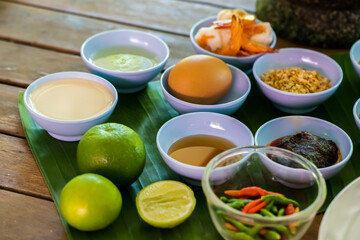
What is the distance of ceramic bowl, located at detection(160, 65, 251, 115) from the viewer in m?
1.19

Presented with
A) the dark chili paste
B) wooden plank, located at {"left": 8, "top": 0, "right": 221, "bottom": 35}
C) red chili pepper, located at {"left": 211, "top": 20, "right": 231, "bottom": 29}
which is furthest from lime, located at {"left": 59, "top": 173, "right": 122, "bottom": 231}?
wooden plank, located at {"left": 8, "top": 0, "right": 221, "bottom": 35}

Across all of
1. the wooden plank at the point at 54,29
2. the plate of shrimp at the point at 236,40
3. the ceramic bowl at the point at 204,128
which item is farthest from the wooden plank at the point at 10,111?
the plate of shrimp at the point at 236,40

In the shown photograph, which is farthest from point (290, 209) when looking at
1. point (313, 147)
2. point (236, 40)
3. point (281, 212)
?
point (236, 40)

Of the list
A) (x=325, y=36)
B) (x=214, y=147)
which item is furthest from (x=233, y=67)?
(x=325, y=36)

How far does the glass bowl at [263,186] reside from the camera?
2.68ft

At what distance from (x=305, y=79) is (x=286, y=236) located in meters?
0.58

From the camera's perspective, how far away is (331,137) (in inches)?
46.2

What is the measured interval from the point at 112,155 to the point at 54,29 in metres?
0.79

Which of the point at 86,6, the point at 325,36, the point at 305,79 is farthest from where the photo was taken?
the point at 86,6

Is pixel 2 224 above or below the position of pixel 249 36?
below

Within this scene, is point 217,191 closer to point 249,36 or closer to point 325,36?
point 249,36

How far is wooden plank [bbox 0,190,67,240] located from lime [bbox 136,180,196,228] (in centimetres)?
16

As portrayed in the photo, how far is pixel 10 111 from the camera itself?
126cm

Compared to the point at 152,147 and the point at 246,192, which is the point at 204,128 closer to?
the point at 152,147
